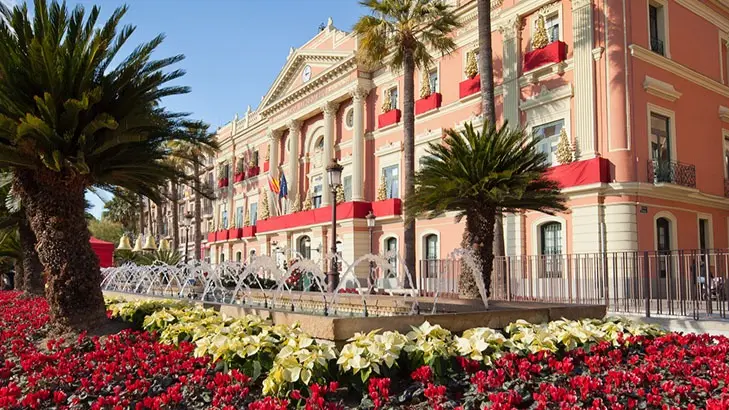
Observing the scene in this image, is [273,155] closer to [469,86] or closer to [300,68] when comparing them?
[300,68]

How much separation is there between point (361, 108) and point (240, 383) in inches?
1045

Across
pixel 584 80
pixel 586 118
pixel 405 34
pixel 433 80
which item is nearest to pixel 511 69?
pixel 584 80

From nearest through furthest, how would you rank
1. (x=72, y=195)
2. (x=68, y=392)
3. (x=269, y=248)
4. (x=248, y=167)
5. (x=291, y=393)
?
(x=291, y=393) → (x=68, y=392) → (x=72, y=195) → (x=269, y=248) → (x=248, y=167)

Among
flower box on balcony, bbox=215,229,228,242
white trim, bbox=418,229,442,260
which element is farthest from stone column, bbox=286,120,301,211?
white trim, bbox=418,229,442,260

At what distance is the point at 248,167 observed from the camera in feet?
147

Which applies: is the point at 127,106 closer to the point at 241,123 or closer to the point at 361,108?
the point at 361,108

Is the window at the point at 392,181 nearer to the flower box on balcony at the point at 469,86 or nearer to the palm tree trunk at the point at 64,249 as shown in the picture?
the flower box on balcony at the point at 469,86

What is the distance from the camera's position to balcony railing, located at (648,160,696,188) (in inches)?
776

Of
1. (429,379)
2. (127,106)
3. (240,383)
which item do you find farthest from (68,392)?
(127,106)

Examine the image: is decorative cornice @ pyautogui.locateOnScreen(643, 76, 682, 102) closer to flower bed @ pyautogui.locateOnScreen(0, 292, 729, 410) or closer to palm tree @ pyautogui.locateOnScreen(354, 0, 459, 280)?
palm tree @ pyautogui.locateOnScreen(354, 0, 459, 280)

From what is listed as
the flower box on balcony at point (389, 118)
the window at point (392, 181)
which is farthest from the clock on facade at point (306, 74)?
the window at point (392, 181)

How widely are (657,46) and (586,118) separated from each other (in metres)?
4.09

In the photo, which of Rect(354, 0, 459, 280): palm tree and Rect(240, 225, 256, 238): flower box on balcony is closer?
Rect(354, 0, 459, 280): palm tree

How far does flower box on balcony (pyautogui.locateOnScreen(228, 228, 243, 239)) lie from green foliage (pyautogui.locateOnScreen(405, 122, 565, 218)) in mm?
33187
